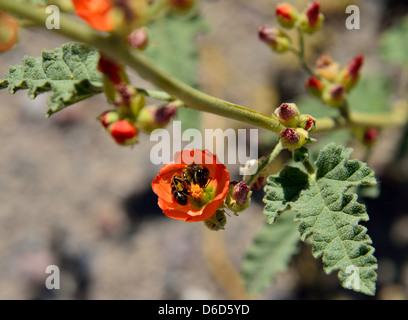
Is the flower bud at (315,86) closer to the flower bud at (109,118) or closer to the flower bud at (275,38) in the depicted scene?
the flower bud at (275,38)

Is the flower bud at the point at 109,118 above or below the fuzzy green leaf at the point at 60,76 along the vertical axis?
below

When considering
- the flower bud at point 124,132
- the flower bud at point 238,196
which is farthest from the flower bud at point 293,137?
the flower bud at point 124,132

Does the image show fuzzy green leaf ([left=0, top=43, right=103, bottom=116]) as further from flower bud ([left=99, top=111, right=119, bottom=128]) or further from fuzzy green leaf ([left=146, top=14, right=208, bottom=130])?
fuzzy green leaf ([left=146, top=14, right=208, bottom=130])

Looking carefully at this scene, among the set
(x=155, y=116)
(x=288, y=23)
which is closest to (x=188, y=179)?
(x=155, y=116)

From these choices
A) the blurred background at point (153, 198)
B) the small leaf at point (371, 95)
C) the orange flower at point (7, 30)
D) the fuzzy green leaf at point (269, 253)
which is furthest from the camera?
the blurred background at point (153, 198)

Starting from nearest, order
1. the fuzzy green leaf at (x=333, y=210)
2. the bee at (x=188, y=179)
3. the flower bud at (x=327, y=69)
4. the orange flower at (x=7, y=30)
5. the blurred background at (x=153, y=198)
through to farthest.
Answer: the orange flower at (x=7, y=30), the fuzzy green leaf at (x=333, y=210), the bee at (x=188, y=179), the flower bud at (x=327, y=69), the blurred background at (x=153, y=198)

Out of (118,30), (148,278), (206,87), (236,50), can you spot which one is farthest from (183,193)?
(236,50)
